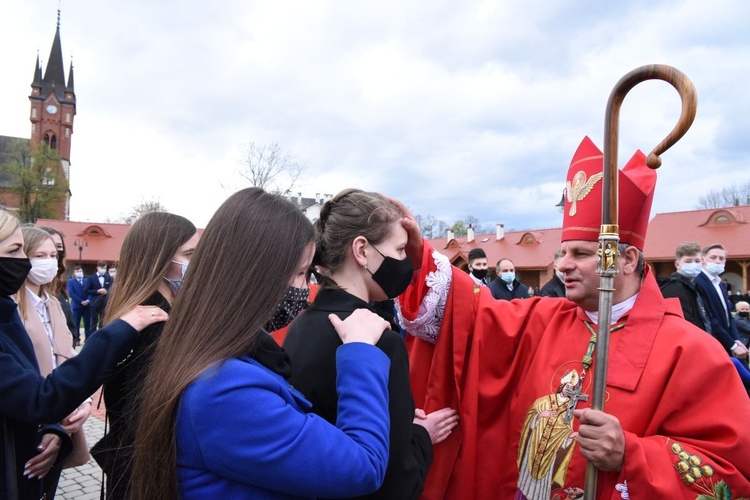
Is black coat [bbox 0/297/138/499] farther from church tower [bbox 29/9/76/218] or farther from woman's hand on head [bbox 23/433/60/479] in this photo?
church tower [bbox 29/9/76/218]

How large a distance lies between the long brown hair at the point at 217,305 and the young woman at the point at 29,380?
71cm

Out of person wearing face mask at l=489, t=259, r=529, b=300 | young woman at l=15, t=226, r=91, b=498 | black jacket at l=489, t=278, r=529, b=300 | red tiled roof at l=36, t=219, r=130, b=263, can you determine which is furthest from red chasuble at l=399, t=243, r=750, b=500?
red tiled roof at l=36, t=219, r=130, b=263

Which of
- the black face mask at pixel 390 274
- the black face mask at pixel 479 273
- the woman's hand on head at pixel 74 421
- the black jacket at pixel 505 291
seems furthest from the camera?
the black face mask at pixel 479 273

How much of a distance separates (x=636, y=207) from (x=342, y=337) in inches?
54.4

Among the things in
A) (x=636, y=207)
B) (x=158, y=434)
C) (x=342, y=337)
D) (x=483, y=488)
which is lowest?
(x=483, y=488)

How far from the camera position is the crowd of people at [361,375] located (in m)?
1.23

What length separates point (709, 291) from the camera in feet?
18.7

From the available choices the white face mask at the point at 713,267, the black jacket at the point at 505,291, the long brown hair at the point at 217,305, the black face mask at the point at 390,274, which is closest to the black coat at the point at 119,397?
the long brown hair at the point at 217,305

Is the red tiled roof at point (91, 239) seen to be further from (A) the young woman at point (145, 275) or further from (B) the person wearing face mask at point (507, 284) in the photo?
(A) the young woman at point (145, 275)

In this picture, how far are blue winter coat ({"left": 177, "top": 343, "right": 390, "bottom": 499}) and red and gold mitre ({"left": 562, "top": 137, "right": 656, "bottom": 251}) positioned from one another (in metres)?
1.35

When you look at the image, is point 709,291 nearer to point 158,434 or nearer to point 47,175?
point 158,434

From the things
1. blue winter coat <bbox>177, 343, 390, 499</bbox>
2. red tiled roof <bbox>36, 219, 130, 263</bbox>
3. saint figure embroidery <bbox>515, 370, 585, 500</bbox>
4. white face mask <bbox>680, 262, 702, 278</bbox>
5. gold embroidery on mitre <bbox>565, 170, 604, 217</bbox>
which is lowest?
saint figure embroidery <bbox>515, 370, 585, 500</bbox>

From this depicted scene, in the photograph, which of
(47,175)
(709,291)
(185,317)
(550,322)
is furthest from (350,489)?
(47,175)

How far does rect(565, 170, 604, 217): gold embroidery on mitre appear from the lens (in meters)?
2.17
